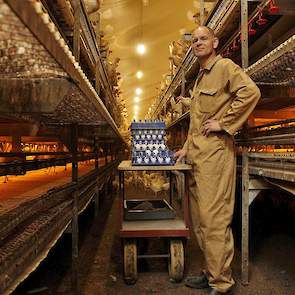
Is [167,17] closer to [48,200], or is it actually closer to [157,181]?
[157,181]

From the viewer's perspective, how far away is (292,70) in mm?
1762

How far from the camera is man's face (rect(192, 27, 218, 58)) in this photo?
7.35 feet

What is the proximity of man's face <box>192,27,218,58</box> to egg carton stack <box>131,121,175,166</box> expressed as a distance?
2.55 feet

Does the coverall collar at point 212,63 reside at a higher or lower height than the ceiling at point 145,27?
lower

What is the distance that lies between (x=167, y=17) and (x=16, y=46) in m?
6.84

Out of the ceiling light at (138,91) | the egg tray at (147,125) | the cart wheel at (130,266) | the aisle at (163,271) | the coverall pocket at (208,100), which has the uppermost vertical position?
the ceiling light at (138,91)

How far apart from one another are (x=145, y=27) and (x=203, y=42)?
5.67m

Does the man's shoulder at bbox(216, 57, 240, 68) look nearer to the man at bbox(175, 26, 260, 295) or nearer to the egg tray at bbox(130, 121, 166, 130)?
the man at bbox(175, 26, 260, 295)

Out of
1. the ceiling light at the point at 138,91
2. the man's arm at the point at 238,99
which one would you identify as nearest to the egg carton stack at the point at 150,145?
the man's arm at the point at 238,99

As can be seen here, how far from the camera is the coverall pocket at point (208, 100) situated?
2217 mm

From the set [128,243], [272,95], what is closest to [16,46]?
[128,243]

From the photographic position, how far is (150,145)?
274 centimetres

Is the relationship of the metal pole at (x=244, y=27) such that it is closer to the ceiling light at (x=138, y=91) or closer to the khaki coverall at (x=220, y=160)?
the khaki coverall at (x=220, y=160)

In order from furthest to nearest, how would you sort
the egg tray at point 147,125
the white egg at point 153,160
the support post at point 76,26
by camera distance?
the egg tray at point 147,125 < the white egg at point 153,160 < the support post at point 76,26
